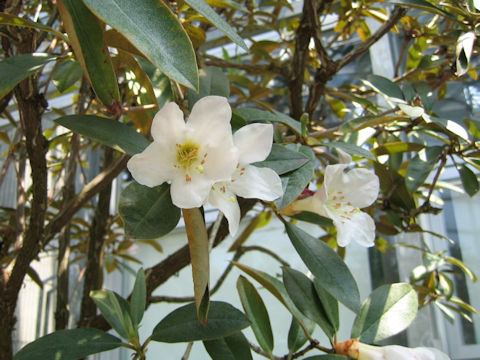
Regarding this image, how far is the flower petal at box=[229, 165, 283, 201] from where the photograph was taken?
1.62 ft

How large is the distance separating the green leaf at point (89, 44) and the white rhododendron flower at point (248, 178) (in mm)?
151

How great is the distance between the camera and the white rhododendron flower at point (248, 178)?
1.64ft

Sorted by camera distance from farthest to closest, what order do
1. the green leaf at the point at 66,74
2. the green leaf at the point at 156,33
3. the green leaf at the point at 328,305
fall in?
1. the green leaf at the point at 66,74
2. the green leaf at the point at 328,305
3. the green leaf at the point at 156,33

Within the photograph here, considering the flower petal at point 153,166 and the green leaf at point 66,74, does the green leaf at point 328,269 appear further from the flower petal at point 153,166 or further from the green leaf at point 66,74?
the green leaf at point 66,74

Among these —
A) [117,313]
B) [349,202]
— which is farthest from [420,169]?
[117,313]

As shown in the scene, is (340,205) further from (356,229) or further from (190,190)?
(190,190)

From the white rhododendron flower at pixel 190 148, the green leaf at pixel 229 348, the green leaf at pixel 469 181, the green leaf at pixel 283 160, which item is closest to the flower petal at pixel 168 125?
the white rhododendron flower at pixel 190 148

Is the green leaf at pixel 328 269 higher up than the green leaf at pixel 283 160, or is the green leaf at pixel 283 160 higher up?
the green leaf at pixel 283 160

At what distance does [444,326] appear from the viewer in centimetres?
154

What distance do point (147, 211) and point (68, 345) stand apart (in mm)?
287

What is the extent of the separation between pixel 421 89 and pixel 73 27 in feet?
2.35

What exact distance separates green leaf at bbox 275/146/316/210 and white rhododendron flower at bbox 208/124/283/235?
12 millimetres

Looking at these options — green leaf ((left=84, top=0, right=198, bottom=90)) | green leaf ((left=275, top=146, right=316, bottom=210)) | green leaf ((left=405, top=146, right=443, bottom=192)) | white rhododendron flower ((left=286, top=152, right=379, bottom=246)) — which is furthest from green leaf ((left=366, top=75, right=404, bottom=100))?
green leaf ((left=84, top=0, right=198, bottom=90))

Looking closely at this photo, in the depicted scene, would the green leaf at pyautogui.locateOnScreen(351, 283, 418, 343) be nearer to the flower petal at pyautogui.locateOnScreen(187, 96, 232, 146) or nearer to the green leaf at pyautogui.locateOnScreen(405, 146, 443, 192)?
the green leaf at pyautogui.locateOnScreen(405, 146, 443, 192)
